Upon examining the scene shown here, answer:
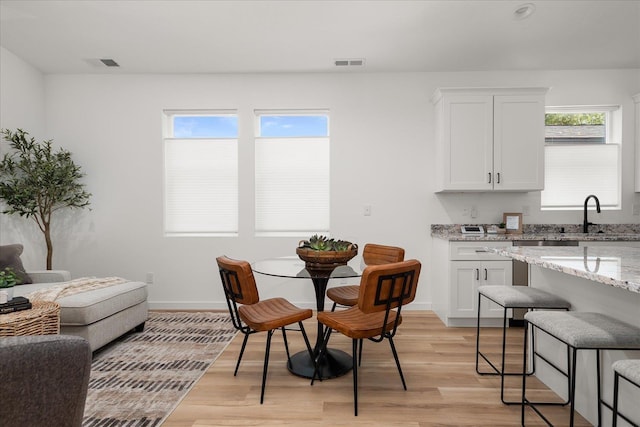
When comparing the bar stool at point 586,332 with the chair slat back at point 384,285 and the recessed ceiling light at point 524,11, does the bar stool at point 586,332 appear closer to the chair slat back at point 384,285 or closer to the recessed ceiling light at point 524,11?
the chair slat back at point 384,285

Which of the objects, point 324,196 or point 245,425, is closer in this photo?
point 245,425

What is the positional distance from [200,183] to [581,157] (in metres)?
4.52

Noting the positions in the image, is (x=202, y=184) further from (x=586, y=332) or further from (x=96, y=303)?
(x=586, y=332)

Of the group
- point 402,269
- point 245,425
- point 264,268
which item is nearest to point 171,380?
point 245,425

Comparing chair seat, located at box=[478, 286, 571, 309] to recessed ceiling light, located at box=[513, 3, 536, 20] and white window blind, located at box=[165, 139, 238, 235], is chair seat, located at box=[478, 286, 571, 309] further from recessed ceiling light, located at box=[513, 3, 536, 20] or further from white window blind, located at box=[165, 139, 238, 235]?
white window blind, located at box=[165, 139, 238, 235]

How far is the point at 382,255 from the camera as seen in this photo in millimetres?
3043

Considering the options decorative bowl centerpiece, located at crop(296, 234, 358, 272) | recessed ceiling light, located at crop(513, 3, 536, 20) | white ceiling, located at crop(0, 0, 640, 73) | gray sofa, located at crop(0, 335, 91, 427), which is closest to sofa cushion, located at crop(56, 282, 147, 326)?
decorative bowl centerpiece, located at crop(296, 234, 358, 272)

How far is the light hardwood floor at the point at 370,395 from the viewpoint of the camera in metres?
1.93

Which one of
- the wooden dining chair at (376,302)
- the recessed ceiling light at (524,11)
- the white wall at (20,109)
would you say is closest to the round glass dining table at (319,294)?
the wooden dining chair at (376,302)

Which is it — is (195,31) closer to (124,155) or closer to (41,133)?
(124,155)

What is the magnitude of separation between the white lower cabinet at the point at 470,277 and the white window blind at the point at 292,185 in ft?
4.88

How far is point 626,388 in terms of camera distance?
161cm

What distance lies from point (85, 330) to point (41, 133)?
2806 millimetres

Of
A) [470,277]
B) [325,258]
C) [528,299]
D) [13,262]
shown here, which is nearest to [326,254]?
[325,258]
